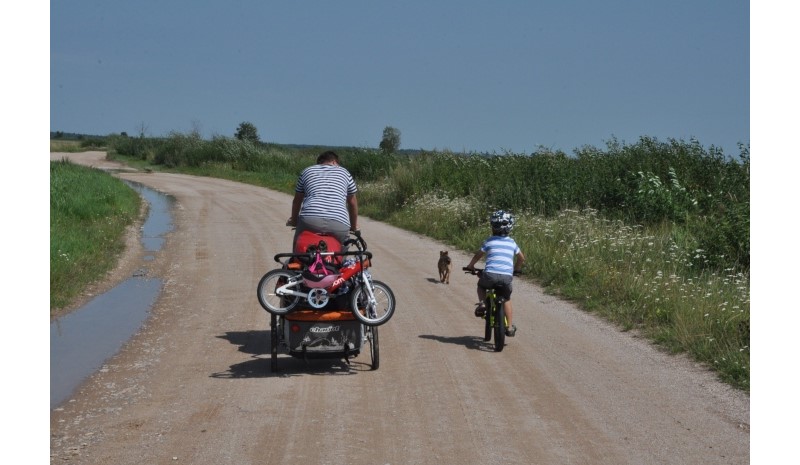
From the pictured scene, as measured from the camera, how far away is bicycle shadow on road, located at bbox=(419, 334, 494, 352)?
9789mm

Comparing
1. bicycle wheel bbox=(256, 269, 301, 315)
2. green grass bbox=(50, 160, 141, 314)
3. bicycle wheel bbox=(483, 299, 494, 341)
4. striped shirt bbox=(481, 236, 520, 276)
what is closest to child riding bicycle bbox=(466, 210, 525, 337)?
striped shirt bbox=(481, 236, 520, 276)

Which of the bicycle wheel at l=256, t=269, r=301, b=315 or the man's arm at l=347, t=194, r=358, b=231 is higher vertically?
the man's arm at l=347, t=194, r=358, b=231

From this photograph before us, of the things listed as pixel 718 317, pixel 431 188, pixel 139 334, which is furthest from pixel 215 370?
pixel 431 188

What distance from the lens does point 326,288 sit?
848cm

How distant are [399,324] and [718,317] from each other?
3.54m

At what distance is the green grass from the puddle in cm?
52

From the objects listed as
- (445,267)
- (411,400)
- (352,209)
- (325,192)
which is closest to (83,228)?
(445,267)

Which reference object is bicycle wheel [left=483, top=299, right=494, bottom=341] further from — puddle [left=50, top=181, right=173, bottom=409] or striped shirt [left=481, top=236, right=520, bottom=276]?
puddle [left=50, top=181, right=173, bottom=409]

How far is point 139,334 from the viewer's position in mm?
10484

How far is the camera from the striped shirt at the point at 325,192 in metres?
9.17

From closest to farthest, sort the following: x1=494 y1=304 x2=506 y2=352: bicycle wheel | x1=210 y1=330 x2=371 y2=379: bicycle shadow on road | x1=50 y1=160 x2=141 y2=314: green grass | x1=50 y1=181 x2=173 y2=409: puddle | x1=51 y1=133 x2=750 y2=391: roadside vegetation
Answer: x1=210 y1=330 x2=371 y2=379: bicycle shadow on road
x1=50 y1=181 x2=173 y2=409: puddle
x1=494 y1=304 x2=506 y2=352: bicycle wheel
x1=51 y1=133 x2=750 y2=391: roadside vegetation
x1=50 y1=160 x2=141 y2=314: green grass

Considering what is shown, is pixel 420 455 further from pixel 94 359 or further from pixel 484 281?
pixel 94 359

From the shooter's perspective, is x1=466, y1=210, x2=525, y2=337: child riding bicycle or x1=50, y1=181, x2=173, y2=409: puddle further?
x1=466, y1=210, x2=525, y2=337: child riding bicycle

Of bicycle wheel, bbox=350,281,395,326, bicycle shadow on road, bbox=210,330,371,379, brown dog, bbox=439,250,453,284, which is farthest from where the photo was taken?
brown dog, bbox=439,250,453,284
